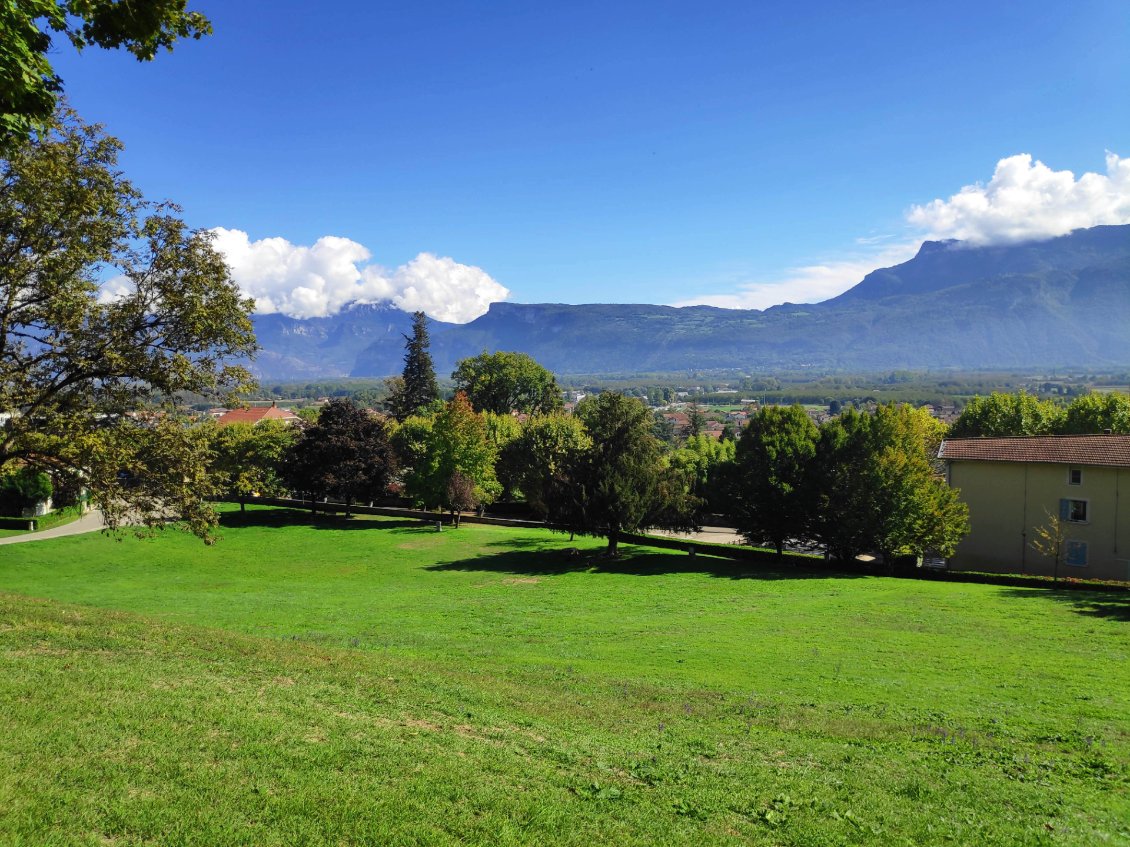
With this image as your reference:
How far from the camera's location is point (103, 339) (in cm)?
1888

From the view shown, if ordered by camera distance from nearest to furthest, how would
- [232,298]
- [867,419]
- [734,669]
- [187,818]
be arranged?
[187,818] → [734,669] → [232,298] → [867,419]

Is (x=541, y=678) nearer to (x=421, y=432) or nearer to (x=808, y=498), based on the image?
(x=808, y=498)

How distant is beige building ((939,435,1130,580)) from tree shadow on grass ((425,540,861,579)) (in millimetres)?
12940

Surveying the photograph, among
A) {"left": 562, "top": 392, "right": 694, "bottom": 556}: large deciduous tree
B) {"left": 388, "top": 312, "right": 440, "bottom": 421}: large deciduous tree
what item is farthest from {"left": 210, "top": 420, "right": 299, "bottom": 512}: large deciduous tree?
{"left": 388, "top": 312, "right": 440, "bottom": 421}: large deciduous tree

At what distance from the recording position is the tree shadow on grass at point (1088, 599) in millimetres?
26547

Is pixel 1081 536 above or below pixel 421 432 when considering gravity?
below

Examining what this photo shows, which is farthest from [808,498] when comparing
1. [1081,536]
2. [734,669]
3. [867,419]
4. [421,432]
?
[421,432]

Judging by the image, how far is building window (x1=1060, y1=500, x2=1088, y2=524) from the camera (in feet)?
141

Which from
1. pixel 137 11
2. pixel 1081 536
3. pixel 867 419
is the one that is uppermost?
pixel 137 11

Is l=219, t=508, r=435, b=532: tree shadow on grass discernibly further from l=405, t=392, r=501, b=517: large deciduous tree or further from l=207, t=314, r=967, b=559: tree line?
l=405, t=392, r=501, b=517: large deciduous tree

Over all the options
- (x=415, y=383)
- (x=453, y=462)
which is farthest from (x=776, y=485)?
(x=415, y=383)

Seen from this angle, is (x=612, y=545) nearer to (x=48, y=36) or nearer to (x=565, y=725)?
(x=565, y=725)

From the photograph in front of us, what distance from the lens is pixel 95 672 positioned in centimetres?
1309

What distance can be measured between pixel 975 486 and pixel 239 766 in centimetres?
4825
